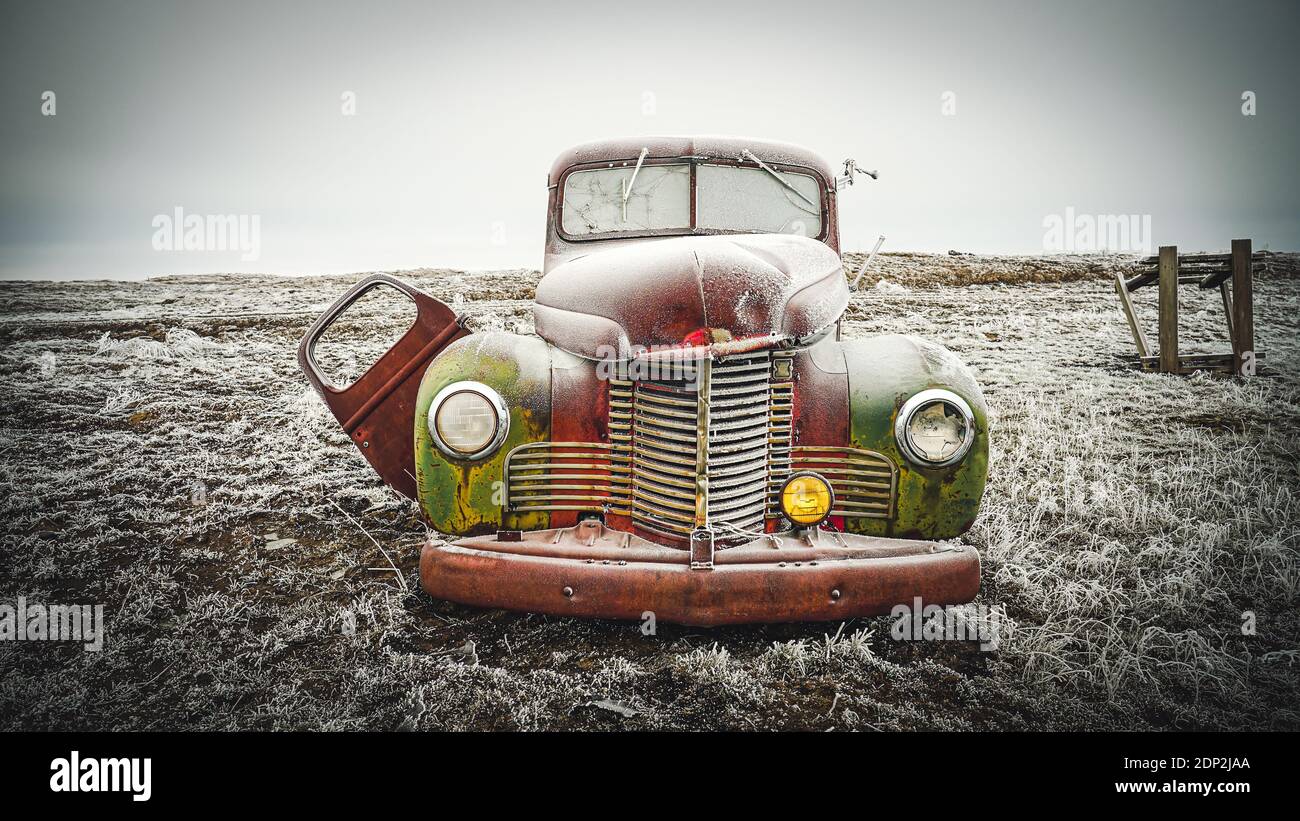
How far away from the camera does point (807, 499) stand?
2527 mm

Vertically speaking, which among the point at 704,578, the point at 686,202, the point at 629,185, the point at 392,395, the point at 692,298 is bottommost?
the point at 704,578

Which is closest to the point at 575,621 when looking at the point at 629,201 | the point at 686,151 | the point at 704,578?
the point at 704,578

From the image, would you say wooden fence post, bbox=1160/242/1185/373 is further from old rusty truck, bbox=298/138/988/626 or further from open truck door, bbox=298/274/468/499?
open truck door, bbox=298/274/468/499

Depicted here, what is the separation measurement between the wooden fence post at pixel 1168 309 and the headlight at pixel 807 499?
7687 millimetres

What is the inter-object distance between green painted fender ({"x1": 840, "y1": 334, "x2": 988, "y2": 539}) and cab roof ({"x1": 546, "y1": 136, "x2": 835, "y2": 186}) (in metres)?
1.70

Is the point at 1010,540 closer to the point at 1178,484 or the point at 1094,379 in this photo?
the point at 1178,484

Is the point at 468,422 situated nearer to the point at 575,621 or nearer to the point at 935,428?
the point at 575,621

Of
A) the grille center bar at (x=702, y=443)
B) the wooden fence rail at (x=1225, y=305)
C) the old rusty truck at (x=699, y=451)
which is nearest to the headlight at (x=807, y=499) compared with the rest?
the old rusty truck at (x=699, y=451)

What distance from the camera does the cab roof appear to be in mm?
3666

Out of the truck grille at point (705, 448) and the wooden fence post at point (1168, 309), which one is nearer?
the truck grille at point (705, 448)

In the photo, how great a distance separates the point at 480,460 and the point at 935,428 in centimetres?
187

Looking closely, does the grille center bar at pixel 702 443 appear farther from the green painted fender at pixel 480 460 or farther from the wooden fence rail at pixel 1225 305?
the wooden fence rail at pixel 1225 305

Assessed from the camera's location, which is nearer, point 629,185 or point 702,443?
point 702,443

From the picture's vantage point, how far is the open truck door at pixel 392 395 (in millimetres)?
3191
